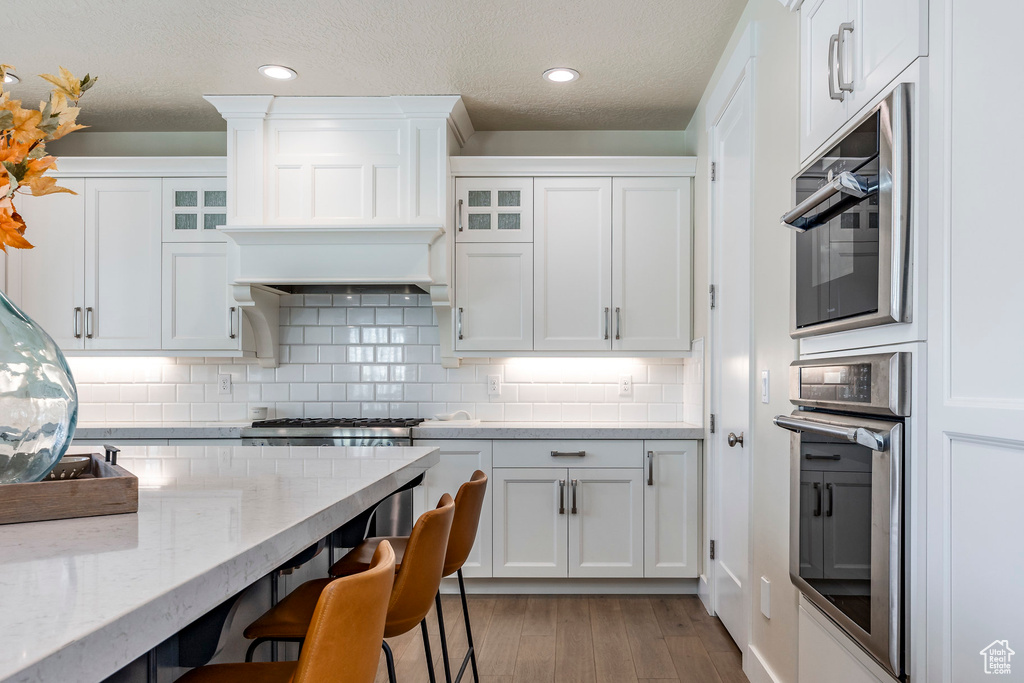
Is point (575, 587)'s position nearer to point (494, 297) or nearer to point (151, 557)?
point (494, 297)

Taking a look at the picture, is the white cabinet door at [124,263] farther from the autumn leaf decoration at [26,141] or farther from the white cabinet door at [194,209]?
the autumn leaf decoration at [26,141]

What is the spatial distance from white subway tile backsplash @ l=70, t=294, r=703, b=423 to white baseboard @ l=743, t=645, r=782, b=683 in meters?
1.62

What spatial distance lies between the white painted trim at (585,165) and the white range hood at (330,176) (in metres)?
0.18

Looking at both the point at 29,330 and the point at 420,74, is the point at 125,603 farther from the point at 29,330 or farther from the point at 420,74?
the point at 420,74

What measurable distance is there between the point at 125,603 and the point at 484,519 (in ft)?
9.59

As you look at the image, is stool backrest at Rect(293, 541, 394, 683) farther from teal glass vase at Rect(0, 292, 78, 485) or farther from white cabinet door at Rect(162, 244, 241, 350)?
white cabinet door at Rect(162, 244, 241, 350)

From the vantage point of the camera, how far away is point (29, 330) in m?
1.10

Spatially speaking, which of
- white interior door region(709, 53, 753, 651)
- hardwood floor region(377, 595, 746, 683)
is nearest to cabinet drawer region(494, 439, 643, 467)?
white interior door region(709, 53, 753, 651)

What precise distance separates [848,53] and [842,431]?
2.85 feet

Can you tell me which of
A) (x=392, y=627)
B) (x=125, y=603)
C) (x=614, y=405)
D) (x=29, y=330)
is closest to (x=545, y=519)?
(x=614, y=405)

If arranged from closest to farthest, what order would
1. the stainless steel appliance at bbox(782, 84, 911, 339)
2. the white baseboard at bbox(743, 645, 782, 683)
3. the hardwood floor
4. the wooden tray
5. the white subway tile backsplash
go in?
the wooden tray
the stainless steel appliance at bbox(782, 84, 911, 339)
the white baseboard at bbox(743, 645, 782, 683)
the hardwood floor
the white subway tile backsplash

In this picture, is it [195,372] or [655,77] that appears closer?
[655,77]

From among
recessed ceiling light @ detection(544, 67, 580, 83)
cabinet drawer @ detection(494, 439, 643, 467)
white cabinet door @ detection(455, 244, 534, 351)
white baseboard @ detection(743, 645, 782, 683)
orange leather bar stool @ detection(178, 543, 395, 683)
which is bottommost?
white baseboard @ detection(743, 645, 782, 683)

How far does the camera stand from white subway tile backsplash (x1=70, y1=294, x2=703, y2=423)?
400 centimetres
